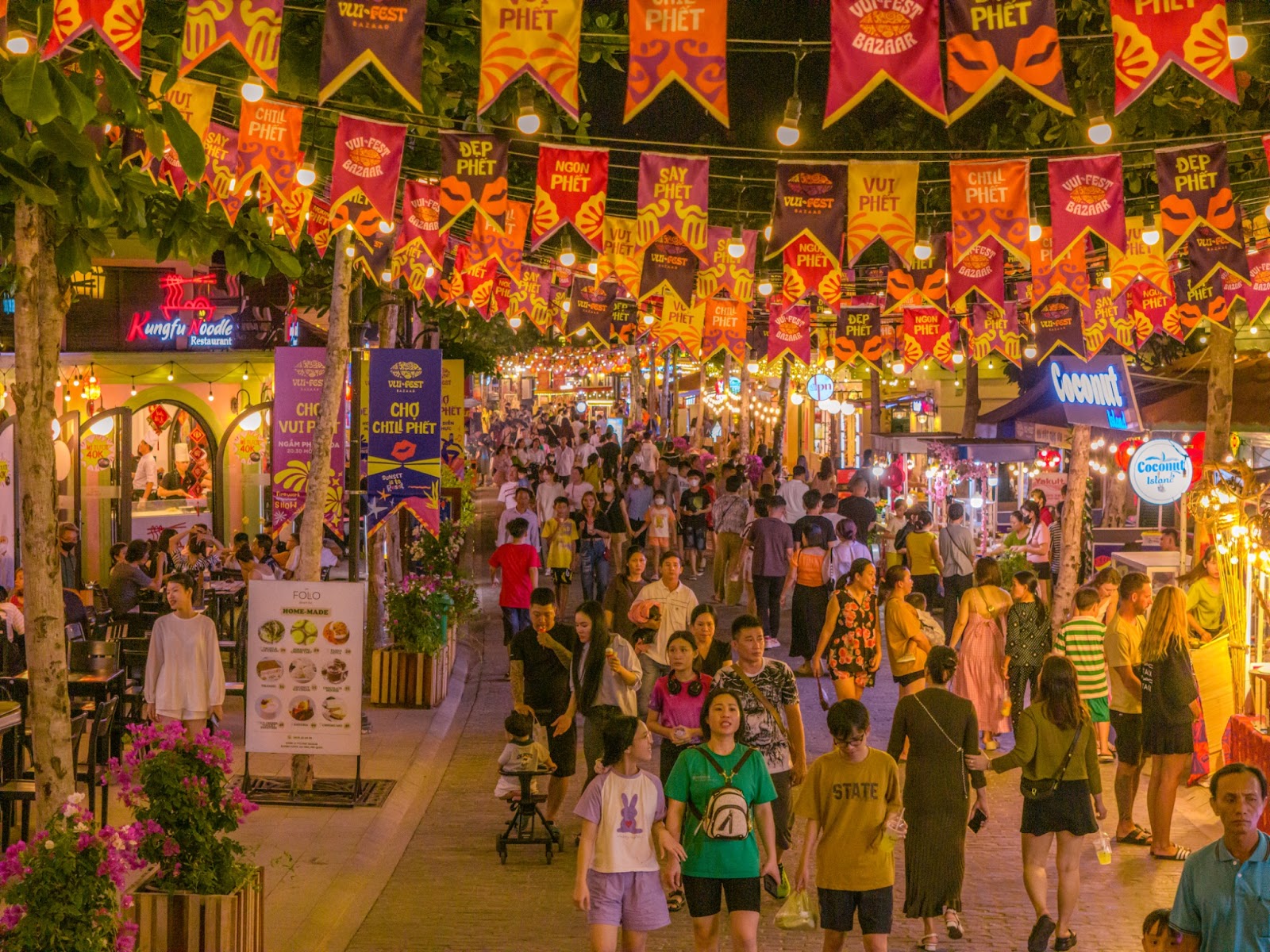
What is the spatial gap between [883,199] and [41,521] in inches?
347

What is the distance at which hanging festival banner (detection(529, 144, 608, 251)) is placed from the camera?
13.0 metres

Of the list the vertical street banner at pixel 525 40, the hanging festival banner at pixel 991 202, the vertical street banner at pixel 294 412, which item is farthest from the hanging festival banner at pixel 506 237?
the vertical street banner at pixel 525 40

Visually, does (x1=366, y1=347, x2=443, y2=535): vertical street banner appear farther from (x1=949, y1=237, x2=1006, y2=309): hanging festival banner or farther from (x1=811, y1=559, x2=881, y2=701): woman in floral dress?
(x1=949, y1=237, x2=1006, y2=309): hanging festival banner

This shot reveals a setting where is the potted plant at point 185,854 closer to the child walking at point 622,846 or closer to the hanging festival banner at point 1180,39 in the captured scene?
the child walking at point 622,846

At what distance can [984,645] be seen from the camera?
12.5 m

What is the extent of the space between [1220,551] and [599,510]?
1411 cm

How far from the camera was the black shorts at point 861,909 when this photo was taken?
7004 millimetres

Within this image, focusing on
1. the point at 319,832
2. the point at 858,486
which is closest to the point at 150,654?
the point at 319,832

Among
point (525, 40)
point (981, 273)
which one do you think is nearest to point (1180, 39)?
point (525, 40)

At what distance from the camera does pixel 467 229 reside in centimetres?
2198

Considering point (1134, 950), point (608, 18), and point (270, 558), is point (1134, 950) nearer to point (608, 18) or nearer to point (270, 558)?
point (608, 18)

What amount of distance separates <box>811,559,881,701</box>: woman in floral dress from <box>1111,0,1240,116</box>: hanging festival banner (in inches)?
209

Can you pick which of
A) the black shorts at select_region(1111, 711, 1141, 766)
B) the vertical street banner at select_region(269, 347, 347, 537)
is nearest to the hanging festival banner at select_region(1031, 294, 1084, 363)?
the vertical street banner at select_region(269, 347, 347, 537)

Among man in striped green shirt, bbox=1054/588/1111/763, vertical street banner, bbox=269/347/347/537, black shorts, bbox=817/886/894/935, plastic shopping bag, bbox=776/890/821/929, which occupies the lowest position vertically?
plastic shopping bag, bbox=776/890/821/929
